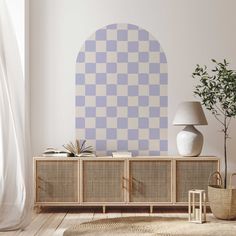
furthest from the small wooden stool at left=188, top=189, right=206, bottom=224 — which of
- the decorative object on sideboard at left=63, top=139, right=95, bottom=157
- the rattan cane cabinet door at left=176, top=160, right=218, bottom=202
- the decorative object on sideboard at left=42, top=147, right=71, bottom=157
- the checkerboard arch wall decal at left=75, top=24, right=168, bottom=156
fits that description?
the decorative object on sideboard at left=42, top=147, right=71, bottom=157

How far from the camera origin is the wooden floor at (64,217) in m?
4.60

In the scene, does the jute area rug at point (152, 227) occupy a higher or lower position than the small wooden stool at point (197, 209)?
lower

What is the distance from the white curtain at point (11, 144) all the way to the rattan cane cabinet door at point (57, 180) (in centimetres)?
79

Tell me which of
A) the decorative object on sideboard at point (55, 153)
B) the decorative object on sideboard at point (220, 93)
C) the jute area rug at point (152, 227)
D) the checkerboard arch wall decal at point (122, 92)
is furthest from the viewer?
the checkerboard arch wall decal at point (122, 92)

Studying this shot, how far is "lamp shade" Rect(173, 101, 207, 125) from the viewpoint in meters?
5.49

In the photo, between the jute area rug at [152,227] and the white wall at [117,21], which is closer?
the jute area rug at [152,227]

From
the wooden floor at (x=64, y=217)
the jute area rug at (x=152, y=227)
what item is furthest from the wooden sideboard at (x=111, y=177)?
the jute area rug at (x=152, y=227)

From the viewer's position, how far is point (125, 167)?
555 cm

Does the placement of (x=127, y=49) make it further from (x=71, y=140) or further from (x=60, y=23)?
(x=71, y=140)

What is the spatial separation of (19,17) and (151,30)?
1.48m

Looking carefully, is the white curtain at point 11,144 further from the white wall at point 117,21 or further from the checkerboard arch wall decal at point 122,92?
the checkerboard arch wall decal at point 122,92

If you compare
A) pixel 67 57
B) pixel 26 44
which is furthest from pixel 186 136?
pixel 26 44

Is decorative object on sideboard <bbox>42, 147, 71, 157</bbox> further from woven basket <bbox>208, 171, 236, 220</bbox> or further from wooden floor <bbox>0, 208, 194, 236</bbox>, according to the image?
woven basket <bbox>208, 171, 236, 220</bbox>

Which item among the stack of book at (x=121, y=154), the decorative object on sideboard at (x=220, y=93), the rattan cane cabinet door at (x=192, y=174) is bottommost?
the rattan cane cabinet door at (x=192, y=174)
